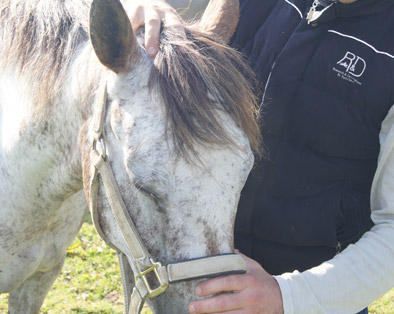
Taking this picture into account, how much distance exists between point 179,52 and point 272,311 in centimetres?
96

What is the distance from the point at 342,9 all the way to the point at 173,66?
775mm

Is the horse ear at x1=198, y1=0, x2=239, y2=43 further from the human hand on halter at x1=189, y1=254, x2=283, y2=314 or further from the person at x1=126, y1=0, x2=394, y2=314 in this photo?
the human hand on halter at x1=189, y1=254, x2=283, y2=314

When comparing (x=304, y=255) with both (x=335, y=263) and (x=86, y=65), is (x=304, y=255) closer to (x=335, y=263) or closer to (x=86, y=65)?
(x=335, y=263)

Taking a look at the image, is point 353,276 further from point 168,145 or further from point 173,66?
point 173,66

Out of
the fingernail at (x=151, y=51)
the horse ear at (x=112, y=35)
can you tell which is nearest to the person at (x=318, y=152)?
the fingernail at (x=151, y=51)

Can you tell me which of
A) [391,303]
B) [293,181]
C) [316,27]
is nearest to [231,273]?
[293,181]

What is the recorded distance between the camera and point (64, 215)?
2.46 metres

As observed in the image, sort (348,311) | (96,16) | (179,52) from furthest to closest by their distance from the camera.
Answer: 1. (348,311)
2. (179,52)
3. (96,16)

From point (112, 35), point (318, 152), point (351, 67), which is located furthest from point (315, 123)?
point (112, 35)

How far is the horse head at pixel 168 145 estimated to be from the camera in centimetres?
153

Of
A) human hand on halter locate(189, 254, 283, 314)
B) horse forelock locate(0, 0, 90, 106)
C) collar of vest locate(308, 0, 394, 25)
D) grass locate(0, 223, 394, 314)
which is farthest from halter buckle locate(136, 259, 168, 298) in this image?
grass locate(0, 223, 394, 314)

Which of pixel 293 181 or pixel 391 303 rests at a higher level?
pixel 293 181

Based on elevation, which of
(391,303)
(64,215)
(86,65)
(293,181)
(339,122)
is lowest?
(391,303)

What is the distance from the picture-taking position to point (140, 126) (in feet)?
5.13
